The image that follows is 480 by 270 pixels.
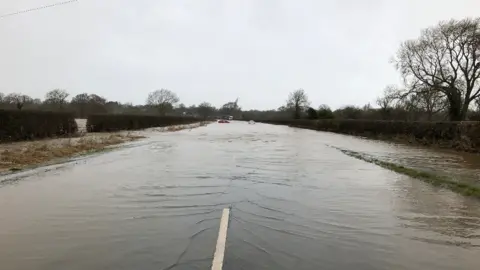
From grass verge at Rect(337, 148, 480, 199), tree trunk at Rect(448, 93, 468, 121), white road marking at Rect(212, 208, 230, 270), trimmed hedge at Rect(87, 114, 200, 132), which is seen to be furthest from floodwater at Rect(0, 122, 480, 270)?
tree trunk at Rect(448, 93, 468, 121)

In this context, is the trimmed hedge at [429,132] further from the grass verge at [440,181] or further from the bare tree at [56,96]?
the bare tree at [56,96]

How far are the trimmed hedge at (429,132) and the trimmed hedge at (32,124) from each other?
95.5 ft

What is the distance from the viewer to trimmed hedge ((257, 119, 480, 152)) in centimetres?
2788

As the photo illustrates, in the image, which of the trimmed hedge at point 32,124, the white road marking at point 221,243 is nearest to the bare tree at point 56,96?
the trimmed hedge at point 32,124

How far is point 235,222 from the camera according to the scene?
726 centimetres

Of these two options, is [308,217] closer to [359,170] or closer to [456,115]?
[359,170]

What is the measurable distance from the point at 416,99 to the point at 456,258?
48533 millimetres

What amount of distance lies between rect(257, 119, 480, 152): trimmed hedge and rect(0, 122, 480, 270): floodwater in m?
17.6

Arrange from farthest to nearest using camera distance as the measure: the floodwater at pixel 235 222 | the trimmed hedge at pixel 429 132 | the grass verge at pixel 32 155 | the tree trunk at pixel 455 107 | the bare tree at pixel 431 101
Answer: the bare tree at pixel 431 101, the tree trunk at pixel 455 107, the trimmed hedge at pixel 429 132, the grass verge at pixel 32 155, the floodwater at pixel 235 222

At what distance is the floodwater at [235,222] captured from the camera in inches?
207

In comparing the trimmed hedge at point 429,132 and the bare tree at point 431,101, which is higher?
the bare tree at point 431,101

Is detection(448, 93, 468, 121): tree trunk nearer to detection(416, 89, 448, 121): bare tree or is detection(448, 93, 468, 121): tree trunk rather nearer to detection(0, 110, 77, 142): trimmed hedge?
detection(416, 89, 448, 121): bare tree

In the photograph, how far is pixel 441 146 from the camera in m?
31.7

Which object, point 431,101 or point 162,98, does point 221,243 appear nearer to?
point 431,101
